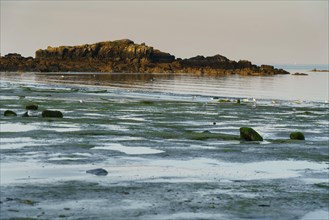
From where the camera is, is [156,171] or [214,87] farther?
[214,87]

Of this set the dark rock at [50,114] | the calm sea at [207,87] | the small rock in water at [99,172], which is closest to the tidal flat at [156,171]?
the small rock in water at [99,172]

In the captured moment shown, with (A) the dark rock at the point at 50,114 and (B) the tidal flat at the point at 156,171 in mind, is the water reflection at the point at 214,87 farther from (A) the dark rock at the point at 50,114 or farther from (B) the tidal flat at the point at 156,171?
(B) the tidal flat at the point at 156,171

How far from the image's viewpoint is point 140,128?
29.7m

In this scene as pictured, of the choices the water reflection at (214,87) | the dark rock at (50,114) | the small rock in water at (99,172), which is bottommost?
the water reflection at (214,87)

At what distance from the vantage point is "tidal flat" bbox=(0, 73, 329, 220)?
1341 centimetres

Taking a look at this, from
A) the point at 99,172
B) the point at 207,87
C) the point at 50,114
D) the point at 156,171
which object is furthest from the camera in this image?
the point at 207,87

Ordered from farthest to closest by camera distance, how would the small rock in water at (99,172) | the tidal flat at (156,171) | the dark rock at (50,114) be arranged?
1. the dark rock at (50,114)
2. the small rock in water at (99,172)
3. the tidal flat at (156,171)

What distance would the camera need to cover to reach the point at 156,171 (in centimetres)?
A: 1795

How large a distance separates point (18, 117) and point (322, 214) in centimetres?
2211

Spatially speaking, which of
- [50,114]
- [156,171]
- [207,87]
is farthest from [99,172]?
[207,87]

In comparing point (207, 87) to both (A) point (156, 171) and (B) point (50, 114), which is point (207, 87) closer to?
(B) point (50, 114)

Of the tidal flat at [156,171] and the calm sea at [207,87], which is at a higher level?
the tidal flat at [156,171]

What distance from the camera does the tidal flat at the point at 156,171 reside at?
44.0 feet

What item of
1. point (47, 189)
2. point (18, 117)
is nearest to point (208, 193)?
point (47, 189)
